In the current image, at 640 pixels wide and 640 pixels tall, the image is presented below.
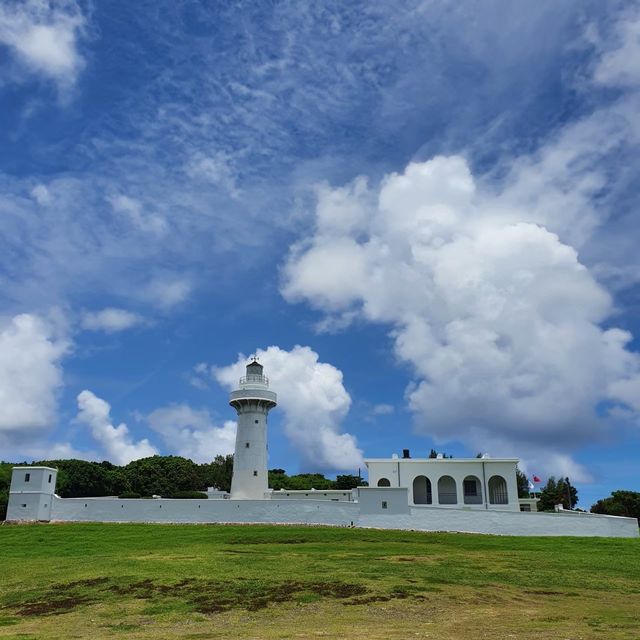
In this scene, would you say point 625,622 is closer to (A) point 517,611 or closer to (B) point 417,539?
(A) point 517,611

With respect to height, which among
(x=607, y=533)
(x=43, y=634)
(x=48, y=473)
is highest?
(x=48, y=473)

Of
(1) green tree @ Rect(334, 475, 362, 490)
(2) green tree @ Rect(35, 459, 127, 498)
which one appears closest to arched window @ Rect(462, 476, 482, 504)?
(1) green tree @ Rect(334, 475, 362, 490)

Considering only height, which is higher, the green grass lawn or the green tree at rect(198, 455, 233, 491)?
the green tree at rect(198, 455, 233, 491)

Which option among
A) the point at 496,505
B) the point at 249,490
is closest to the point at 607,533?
the point at 496,505

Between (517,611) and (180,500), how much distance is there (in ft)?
105

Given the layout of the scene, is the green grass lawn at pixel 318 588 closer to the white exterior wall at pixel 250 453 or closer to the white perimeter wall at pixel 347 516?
the white perimeter wall at pixel 347 516

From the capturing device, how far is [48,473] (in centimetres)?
4631

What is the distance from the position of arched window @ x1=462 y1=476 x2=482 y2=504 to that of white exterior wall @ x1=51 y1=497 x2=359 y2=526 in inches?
575

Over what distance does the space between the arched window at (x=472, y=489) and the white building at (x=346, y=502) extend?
0.08 m

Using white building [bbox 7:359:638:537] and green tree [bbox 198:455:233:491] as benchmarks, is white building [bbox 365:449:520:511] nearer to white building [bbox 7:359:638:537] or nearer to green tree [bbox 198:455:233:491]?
white building [bbox 7:359:638:537]

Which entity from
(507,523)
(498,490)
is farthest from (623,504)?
(507,523)

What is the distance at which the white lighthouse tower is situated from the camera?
5244 cm

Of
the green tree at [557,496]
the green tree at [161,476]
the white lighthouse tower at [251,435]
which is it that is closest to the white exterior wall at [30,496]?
the white lighthouse tower at [251,435]

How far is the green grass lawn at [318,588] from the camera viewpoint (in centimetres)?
1617
